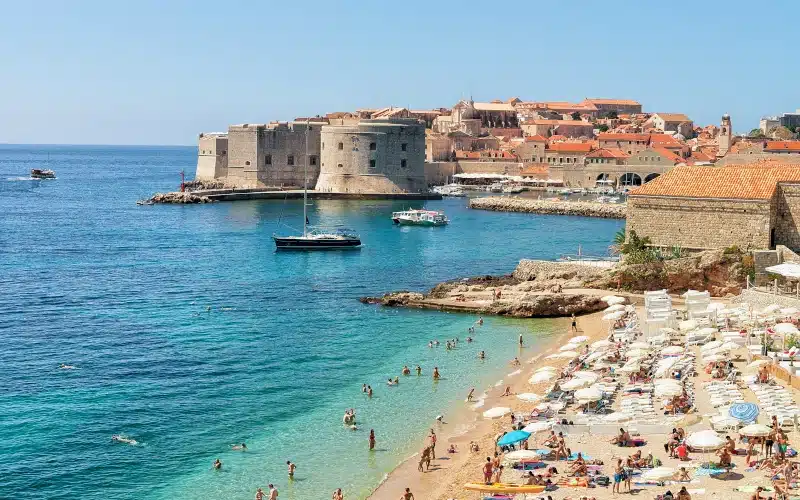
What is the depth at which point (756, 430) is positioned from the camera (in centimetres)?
1587

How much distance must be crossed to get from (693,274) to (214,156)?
60410mm

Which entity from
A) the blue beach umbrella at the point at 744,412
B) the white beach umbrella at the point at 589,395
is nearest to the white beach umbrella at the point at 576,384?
the white beach umbrella at the point at 589,395

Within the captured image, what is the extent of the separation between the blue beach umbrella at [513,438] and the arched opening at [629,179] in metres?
71.7

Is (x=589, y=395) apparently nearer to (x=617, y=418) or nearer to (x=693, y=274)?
(x=617, y=418)

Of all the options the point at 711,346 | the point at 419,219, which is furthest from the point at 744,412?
the point at 419,219

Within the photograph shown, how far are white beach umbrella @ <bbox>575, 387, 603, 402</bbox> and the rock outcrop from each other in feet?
194

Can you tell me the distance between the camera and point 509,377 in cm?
2338

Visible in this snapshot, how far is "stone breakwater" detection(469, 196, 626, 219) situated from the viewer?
224ft

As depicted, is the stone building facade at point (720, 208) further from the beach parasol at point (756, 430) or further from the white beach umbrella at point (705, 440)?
the white beach umbrella at point (705, 440)

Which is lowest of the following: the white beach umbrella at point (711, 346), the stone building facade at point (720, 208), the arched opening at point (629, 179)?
the white beach umbrella at point (711, 346)

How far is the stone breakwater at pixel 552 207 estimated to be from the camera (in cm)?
6812

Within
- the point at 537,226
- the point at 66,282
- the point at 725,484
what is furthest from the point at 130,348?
the point at 537,226

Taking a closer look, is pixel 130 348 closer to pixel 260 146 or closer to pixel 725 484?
pixel 725 484

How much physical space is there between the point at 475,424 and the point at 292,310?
13.2m
